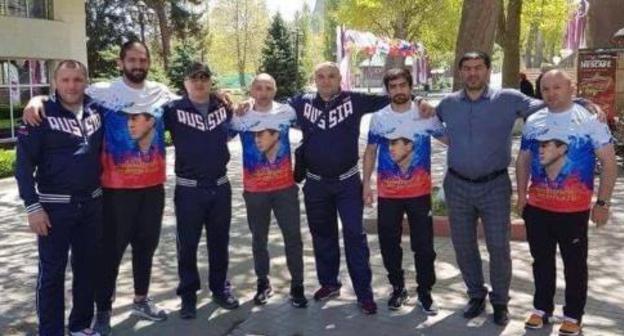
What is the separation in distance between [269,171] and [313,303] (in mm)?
1091

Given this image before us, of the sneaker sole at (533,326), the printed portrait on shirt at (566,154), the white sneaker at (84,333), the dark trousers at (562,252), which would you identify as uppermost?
the printed portrait on shirt at (566,154)

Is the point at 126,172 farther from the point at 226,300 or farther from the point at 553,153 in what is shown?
the point at 553,153

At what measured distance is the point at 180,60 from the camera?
26.0m

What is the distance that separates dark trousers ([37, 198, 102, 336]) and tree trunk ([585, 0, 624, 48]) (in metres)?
17.6

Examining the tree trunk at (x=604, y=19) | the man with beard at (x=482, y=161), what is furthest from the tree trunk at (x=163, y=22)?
the man with beard at (x=482, y=161)

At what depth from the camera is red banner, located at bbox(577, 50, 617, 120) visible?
12570 mm

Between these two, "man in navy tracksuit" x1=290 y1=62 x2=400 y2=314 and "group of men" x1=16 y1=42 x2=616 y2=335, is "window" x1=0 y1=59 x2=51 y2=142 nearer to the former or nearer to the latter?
"group of men" x1=16 y1=42 x2=616 y2=335

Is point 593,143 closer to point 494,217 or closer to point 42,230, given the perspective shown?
point 494,217

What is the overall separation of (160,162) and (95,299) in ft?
3.41

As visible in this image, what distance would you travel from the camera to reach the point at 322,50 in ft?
239

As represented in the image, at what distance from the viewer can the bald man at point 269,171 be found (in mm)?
5113

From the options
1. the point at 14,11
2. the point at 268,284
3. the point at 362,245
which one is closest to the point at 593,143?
the point at 362,245

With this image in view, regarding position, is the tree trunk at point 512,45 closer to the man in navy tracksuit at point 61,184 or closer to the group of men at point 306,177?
the group of men at point 306,177

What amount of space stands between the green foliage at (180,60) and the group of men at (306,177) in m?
20.3
